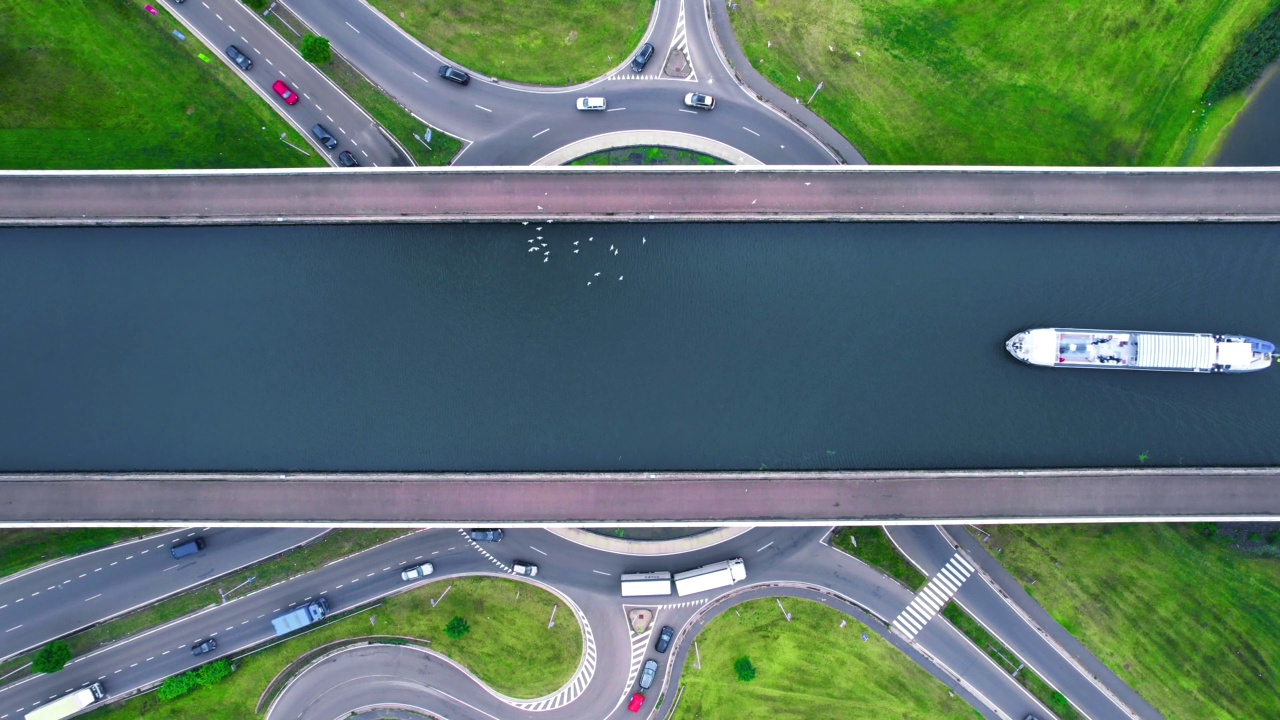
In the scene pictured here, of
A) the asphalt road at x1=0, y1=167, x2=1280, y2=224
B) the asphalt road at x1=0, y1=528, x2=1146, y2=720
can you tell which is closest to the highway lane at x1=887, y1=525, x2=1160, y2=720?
the asphalt road at x1=0, y1=528, x2=1146, y2=720

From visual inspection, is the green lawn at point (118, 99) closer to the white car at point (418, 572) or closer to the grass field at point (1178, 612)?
the white car at point (418, 572)

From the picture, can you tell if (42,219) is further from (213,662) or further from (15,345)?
→ (213,662)

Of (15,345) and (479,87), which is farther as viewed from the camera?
(479,87)

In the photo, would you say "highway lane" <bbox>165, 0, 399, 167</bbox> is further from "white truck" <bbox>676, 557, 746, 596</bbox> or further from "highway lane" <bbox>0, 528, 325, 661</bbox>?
"white truck" <bbox>676, 557, 746, 596</bbox>

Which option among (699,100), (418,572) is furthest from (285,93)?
(418,572)

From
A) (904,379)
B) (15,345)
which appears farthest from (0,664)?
(904,379)

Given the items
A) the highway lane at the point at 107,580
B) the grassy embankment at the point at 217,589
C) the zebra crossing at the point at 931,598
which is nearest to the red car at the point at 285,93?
the highway lane at the point at 107,580
